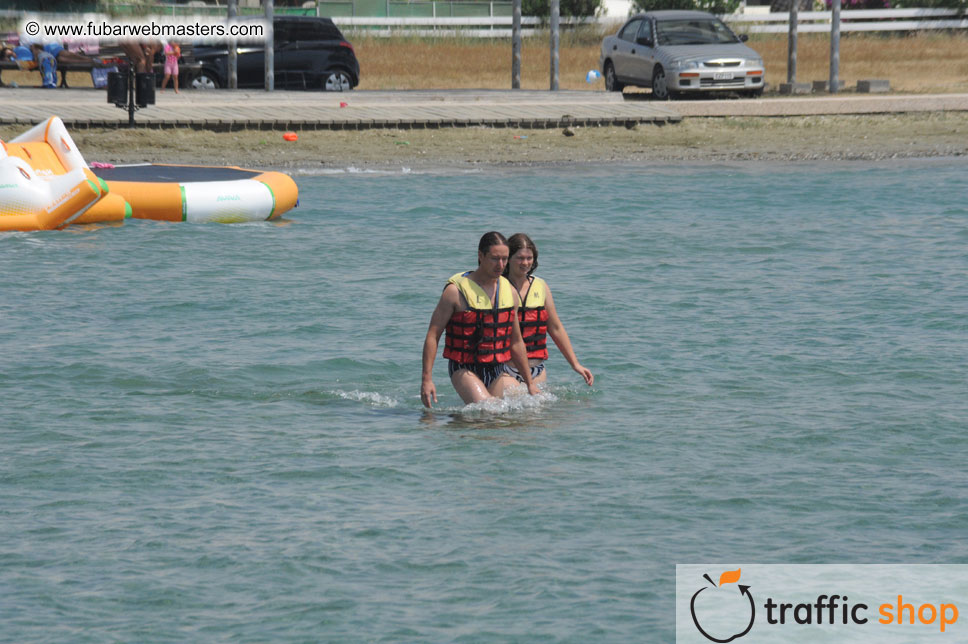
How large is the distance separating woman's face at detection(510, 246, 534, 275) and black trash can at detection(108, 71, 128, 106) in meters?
15.4

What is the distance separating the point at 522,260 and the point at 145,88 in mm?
15905

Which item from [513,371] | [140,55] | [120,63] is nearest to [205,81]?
[120,63]

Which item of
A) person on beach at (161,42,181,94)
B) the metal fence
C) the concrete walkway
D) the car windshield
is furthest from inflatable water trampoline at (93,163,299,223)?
the metal fence

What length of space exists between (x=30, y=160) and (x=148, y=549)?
11.0m

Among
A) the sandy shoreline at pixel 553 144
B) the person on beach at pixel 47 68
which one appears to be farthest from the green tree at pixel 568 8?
the person on beach at pixel 47 68

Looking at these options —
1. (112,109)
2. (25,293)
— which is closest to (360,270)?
(25,293)

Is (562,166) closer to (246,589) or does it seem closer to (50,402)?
(50,402)

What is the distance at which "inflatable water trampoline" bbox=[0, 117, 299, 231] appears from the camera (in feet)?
55.6

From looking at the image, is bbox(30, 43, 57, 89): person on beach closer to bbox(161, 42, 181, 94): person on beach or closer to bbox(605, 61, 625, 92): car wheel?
bbox(161, 42, 181, 94): person on beach

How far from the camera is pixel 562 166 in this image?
24391mm

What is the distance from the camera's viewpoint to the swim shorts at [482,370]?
9141 millimetres

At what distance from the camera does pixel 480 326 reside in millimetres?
8891

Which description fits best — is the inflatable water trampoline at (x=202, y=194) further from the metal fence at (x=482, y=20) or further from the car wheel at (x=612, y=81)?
the metal fence at (x=482, y=20)

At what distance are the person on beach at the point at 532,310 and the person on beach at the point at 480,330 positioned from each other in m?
0.09
